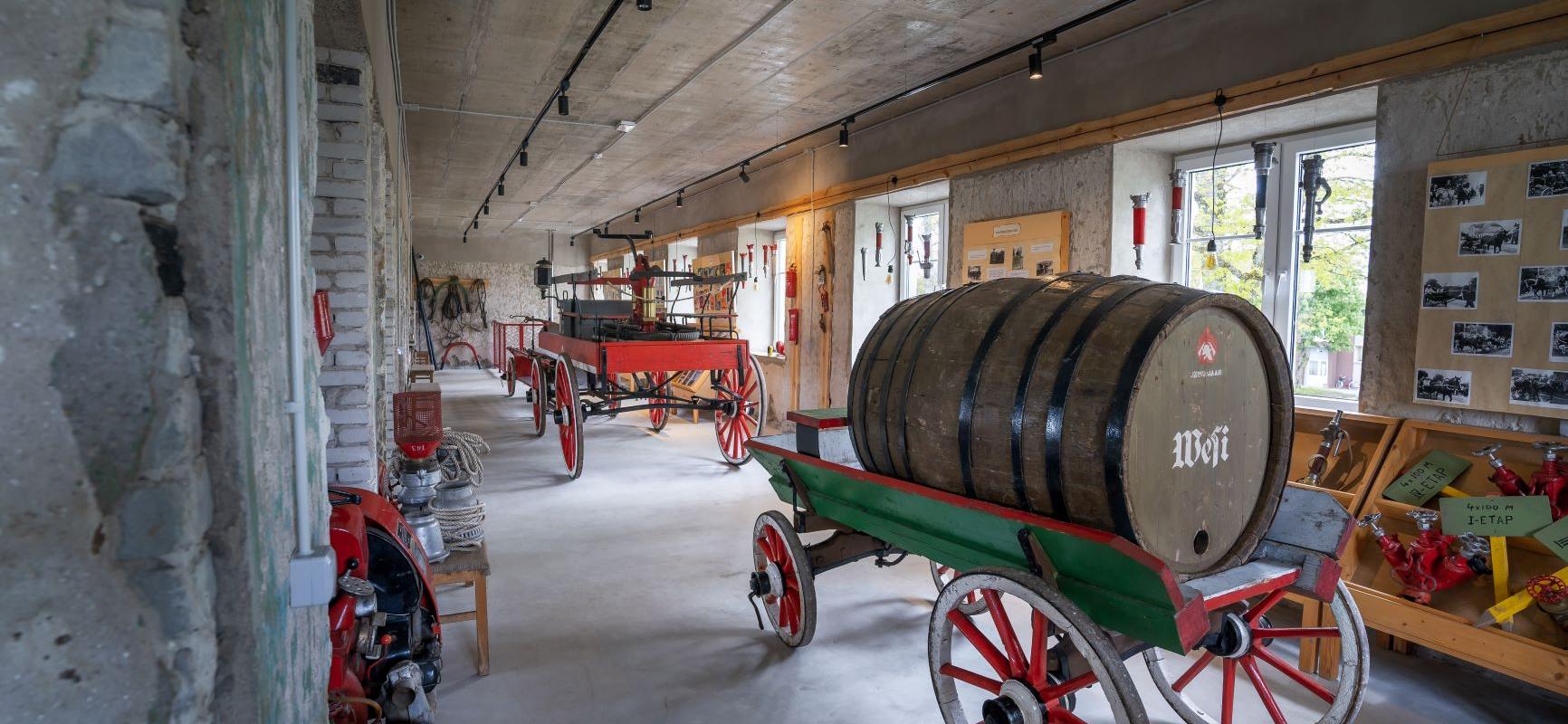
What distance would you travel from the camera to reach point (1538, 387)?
9.78 ft

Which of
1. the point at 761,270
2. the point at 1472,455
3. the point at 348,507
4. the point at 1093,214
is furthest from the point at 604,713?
the point at 761,270

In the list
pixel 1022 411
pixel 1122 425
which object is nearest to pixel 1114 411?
pixel 1122 425

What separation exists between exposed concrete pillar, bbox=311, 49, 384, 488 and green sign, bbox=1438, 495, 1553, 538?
390 cm

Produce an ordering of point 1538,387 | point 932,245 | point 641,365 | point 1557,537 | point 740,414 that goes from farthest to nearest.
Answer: point 932,245, point 740,414, point 641,365, point 1538,387, point 1557,537

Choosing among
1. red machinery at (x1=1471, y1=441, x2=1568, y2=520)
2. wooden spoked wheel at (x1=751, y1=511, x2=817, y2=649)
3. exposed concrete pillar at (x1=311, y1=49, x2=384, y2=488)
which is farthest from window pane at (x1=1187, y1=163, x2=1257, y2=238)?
exposed concrete pillar at (x1=311, y1=49, x2=384, y2=488)

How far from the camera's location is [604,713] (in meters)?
2.69

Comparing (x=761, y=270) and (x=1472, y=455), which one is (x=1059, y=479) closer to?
(x=1472, y=455)

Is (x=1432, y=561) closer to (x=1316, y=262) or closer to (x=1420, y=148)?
(x=1420, y=148)

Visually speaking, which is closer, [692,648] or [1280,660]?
[1280,660]

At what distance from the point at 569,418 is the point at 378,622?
4224 mm

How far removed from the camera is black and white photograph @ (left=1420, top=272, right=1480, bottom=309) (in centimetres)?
313

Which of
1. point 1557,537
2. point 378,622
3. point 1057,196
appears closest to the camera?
point 378,622

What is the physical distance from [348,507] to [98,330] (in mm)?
1498

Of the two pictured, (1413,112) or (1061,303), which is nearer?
(1061,303)
